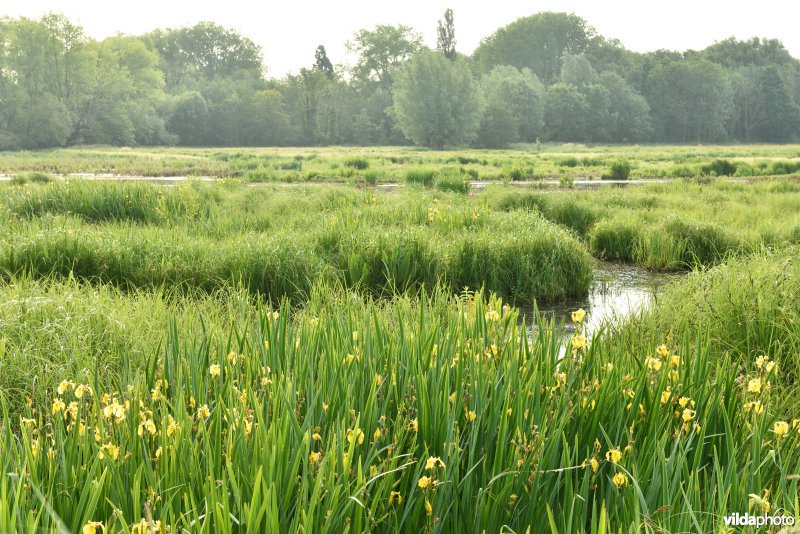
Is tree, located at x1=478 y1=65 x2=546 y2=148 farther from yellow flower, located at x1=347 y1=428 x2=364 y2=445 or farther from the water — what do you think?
yellow flower, located at x1=347 y1=428 x2=364 y2=445

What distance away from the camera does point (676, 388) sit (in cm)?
277

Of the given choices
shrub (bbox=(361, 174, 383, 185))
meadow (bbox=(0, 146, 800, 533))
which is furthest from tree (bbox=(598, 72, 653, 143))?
meadow (bbox=(0, 146, 800, 533))

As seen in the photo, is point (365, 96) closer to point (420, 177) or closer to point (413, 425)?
point (420, 177)

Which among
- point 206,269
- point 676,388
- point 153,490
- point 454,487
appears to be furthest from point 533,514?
point 206,269

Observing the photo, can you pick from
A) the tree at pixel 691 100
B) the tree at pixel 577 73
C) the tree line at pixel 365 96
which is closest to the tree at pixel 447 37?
the tree line at pixel 365 96

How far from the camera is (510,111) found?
7394 cm

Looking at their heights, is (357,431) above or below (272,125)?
below

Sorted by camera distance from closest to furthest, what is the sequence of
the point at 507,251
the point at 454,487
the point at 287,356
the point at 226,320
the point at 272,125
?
the point at 454,487
the point at 287,356
the point at 226,320
the point at 507,251
the point at 272,125

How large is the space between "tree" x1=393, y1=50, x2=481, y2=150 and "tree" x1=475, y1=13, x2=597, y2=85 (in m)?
66.2

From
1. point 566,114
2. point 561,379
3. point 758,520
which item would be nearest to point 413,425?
point 561,379

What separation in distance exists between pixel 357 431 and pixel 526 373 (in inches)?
37.7

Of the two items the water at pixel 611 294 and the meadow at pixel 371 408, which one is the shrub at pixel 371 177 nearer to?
the water at pixel 611 294

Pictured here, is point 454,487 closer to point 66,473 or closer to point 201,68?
point 66,473

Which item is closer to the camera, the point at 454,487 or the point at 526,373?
the point at 454,487
